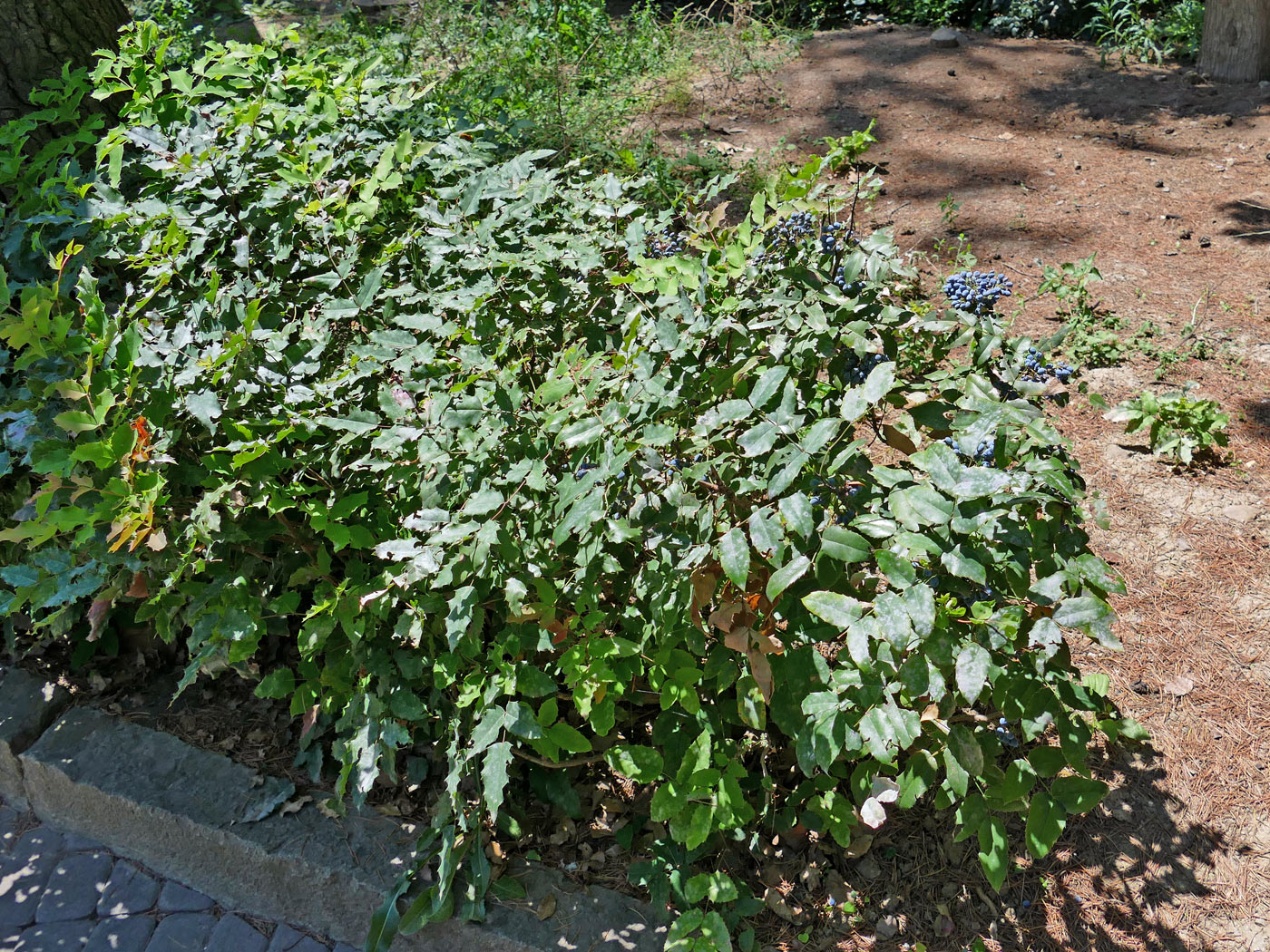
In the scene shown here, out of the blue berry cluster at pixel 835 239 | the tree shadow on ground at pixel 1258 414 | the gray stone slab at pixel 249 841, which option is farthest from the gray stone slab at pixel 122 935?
the tree shadow on ground at pixel 1258 414

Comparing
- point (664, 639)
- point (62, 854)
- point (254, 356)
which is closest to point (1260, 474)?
point (664, 639)

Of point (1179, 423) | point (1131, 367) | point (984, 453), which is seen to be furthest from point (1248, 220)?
point (984, 453)

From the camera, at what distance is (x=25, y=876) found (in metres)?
2.91

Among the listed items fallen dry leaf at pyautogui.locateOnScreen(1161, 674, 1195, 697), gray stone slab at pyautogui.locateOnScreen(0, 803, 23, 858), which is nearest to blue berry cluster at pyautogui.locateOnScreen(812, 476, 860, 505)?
fallen dry leaf at pyautogui.locateOnScreen(1161, 674, 1195, 697)

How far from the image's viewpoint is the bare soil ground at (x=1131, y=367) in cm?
239

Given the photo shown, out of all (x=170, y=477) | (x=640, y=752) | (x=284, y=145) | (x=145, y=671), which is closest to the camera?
(x=640, y=752)

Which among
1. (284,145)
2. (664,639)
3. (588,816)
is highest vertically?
(284,145)

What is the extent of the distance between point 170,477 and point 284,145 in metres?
1.09

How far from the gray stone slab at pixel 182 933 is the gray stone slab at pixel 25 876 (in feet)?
1.38

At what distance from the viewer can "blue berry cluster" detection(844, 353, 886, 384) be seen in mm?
2082

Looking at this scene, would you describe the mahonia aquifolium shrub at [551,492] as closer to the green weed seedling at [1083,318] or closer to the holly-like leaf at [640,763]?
the holly-like leaf at [640,763]

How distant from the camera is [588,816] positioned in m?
2.70

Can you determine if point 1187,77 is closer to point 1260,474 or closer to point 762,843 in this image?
point 1260,474

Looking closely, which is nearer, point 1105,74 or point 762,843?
point 762,843
